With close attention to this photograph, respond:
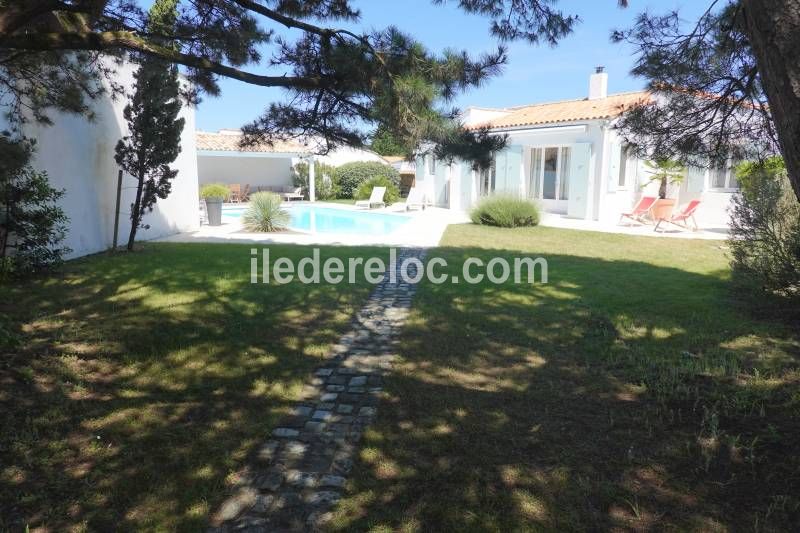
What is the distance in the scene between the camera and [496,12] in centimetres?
573

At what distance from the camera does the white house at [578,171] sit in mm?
18781

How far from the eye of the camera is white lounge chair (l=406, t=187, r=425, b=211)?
2566cm

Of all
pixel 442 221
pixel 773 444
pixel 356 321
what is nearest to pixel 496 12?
pixel 356 321

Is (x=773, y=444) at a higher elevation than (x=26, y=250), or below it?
below

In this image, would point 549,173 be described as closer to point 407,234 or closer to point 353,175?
point 407,234

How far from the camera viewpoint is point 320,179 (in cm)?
3356

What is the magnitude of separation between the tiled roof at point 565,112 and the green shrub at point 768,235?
12061 mm

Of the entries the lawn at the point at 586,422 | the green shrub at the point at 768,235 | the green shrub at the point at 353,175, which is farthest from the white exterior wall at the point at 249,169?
A: the lawn at the point at 586,422

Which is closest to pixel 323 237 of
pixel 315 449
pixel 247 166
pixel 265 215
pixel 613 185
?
pixel 265 215

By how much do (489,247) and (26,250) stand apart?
9.43 m

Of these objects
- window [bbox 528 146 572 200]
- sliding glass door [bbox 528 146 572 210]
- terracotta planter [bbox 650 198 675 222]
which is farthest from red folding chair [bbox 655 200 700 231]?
window [bbox 528 146 572 200]

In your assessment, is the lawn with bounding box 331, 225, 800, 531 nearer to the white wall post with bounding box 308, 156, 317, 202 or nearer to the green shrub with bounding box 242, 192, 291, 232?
the green shrub with bounding box 242, 192, 291, 232

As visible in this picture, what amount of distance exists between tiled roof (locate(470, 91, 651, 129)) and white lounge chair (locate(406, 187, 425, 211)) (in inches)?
208

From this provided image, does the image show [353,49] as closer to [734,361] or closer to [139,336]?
[139,336]
